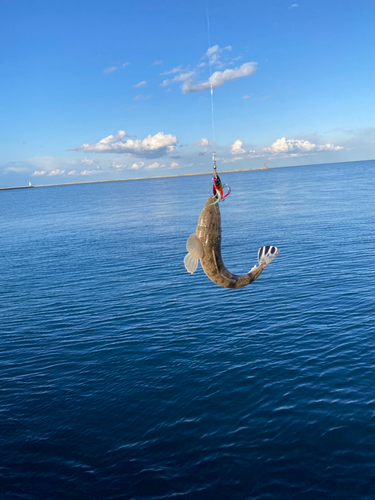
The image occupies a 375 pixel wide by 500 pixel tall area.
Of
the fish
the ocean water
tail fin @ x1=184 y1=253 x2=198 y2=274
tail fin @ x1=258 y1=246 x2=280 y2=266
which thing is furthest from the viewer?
the ocean water

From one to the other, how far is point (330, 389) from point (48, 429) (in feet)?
56.5

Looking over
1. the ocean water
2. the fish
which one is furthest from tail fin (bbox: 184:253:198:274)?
the ocean water

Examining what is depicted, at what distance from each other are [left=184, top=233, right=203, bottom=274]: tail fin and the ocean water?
12159mm

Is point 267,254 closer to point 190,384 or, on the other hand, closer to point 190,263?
point 190,263

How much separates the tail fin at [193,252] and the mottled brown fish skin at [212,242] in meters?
0.24

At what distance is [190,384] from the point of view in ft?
86.5

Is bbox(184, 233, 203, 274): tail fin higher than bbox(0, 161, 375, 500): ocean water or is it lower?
higher

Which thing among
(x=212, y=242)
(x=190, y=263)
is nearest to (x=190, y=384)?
(x=190, y=263)

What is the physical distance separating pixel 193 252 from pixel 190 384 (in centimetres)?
1646

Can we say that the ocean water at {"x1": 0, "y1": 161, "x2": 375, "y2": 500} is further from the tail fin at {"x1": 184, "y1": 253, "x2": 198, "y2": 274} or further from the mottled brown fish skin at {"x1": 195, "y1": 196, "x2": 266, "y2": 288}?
the tail fin at {"x1": 184, "y1": 253, "x2": 198, "y2": 274}

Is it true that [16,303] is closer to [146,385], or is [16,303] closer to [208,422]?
[146,385]

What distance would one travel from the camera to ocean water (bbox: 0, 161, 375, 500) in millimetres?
19328

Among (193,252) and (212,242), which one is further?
(212,242)

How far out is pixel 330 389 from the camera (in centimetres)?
2461
